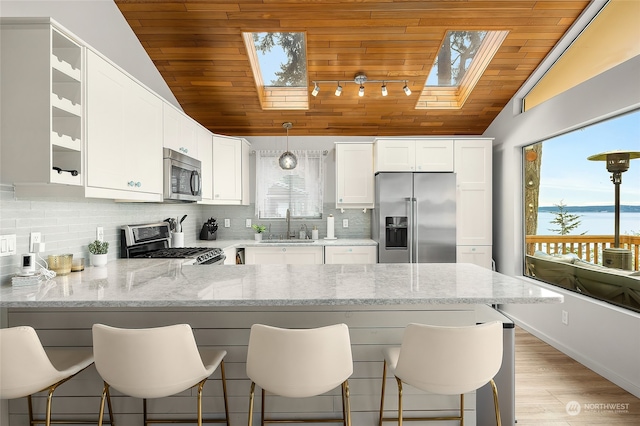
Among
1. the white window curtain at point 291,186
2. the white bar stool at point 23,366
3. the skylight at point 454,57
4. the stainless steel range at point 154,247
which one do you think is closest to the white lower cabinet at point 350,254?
the white window curtain at point 291,186

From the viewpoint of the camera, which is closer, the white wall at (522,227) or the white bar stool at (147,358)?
the white bar stool at (147,358)

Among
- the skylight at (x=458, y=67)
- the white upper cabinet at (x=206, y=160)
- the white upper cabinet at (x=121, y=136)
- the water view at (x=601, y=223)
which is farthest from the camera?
the white upper cabinet at (x=206, y=160)

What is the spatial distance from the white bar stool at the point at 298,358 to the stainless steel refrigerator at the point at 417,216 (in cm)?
291

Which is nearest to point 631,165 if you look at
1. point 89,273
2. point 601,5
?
point 601,5

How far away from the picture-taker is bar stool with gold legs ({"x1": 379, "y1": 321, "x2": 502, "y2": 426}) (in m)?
1.47

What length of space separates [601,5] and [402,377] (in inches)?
136

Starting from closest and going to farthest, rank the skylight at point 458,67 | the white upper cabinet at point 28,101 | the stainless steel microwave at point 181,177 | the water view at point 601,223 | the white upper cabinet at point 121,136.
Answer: the white upper cabinet at point 28,101 → the white upper cabinet at point 121,136 → the water view at point 601,223 → the stainless steel microwave at point 181,177 → the skylight at point 458,67

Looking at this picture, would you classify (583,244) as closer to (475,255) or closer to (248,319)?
(475,255)

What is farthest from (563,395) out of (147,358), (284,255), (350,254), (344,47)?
(344,47)

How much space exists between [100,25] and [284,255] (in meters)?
2.81

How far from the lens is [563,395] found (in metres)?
2.59

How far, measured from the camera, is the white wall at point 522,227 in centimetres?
264

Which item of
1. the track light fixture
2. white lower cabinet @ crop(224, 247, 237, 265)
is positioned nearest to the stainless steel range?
white lower cabinet @ crop(224, 247, 237, 265)

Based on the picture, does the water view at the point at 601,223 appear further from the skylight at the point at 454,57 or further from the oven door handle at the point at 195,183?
the oven door handle at the point at 195,183
